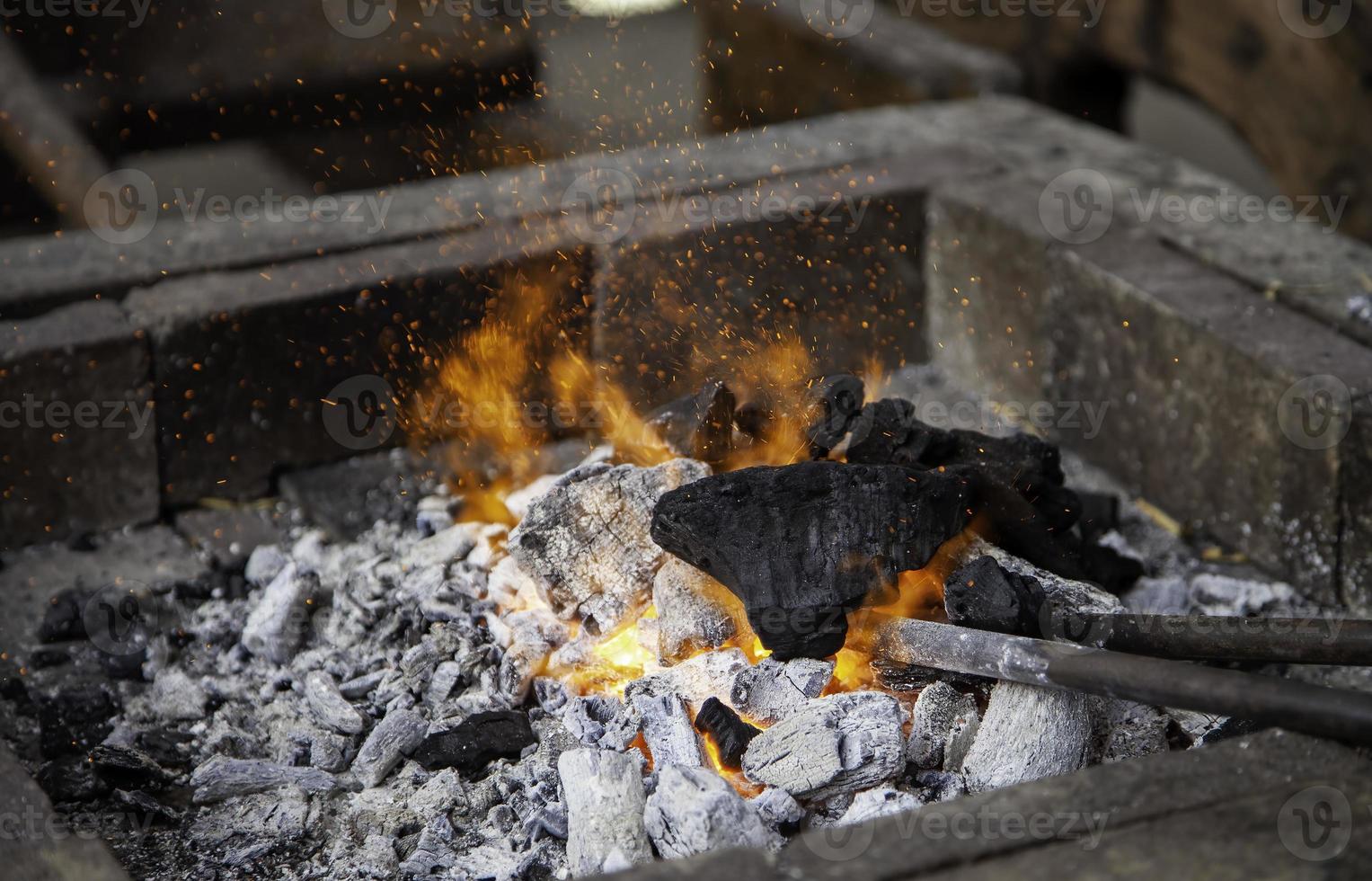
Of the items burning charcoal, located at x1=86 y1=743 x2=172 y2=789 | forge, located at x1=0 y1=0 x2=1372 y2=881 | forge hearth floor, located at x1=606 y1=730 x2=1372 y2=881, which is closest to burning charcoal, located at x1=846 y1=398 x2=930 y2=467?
forge, located at x1=0 y1=0 x2=1372 y2=881

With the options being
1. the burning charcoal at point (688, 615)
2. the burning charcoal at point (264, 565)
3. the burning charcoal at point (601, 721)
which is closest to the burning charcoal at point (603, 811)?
the burning charcoal at point (601, 721)

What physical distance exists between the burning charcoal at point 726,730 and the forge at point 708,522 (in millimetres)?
11

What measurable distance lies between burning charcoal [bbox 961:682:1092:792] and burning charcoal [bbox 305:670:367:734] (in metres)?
1.24

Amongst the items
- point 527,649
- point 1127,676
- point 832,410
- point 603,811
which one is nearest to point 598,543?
point 527,649

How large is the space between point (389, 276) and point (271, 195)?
345cm

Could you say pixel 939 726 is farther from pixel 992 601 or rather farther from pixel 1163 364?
pixel 1163 364

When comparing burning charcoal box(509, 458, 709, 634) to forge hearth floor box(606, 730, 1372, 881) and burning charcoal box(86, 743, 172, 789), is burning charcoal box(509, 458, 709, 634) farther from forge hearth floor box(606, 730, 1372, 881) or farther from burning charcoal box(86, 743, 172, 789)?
forge hearth floor box(606, 730, 1372, 881)

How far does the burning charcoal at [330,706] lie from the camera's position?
3.00 m

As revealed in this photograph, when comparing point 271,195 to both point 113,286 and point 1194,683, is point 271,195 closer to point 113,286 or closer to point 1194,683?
point 113,286

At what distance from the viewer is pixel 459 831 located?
8.84 ft

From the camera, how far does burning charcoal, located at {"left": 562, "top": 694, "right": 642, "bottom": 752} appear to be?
2754mm

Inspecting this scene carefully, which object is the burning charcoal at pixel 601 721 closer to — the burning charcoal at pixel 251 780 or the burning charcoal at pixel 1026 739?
the burning charcoal at pixel 251 780

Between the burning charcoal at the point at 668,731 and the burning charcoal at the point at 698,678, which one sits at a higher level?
the burning charcoal at the point at 698,678

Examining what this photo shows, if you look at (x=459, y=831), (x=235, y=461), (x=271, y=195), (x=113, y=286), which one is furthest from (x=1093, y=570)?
(x=271, y=195)
